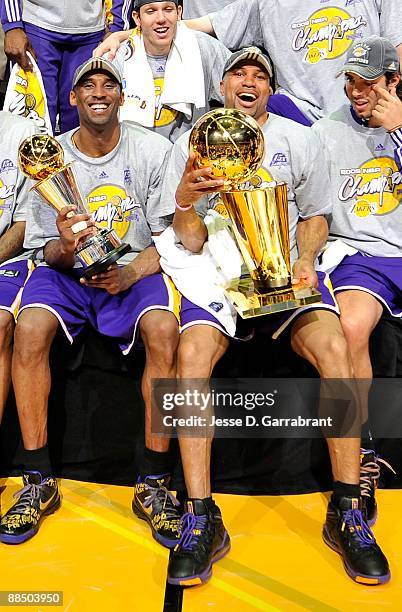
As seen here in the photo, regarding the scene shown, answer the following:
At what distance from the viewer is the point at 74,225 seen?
8.96 feet

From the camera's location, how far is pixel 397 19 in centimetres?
358

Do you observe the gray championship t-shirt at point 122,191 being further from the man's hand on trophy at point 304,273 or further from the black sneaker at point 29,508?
the black sneaker at point 29,508

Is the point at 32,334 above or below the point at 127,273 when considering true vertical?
below

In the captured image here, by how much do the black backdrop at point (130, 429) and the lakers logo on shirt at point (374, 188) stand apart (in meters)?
0.45

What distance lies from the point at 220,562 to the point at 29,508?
0.66m

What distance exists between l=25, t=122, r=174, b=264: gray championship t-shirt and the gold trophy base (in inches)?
25.4

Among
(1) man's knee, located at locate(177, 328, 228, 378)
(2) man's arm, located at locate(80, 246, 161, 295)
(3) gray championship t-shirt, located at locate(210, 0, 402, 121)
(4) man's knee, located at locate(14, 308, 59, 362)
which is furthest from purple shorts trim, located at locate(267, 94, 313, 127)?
(4) man's knee, located at locate(14, 308, 59, 362)

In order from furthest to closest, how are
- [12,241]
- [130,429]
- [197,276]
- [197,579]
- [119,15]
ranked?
[119,15] < [12,241] < [130,429] < [197,276] < [197,579]

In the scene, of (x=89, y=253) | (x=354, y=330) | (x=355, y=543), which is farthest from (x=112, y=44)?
(x=355, y=543)

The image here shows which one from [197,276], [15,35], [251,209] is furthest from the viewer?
[15,35]

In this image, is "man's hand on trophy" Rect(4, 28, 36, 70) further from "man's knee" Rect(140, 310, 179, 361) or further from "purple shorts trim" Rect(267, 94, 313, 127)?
"man's knee" Rect(140, 310, 179, 361)

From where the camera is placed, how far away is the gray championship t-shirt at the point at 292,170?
9.56ft

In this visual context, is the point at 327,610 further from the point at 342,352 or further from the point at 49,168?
the point at 49,168

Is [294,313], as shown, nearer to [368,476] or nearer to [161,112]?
[368,476]
